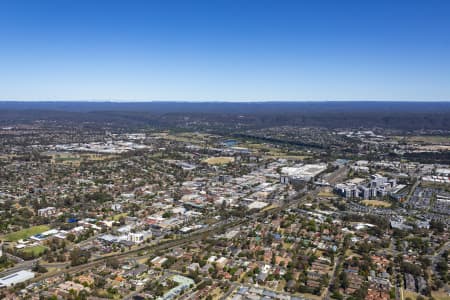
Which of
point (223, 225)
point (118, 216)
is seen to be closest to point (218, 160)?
point (118, 216)

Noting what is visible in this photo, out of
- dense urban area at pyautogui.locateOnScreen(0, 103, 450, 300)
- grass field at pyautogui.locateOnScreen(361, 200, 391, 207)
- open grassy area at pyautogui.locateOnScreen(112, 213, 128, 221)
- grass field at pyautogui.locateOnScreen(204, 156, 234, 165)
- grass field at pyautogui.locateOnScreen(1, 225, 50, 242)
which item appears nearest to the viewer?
dense urban area at pyautogui.locateOnScreen(0, 103, 450, 300)

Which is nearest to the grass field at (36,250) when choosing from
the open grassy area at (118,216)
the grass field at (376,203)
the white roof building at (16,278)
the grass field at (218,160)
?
the white roof building at (16,278)

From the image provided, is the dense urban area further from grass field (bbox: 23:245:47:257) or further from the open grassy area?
the open grassy area

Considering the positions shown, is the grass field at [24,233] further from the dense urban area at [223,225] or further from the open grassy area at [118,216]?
the open grassy area at [118,216]

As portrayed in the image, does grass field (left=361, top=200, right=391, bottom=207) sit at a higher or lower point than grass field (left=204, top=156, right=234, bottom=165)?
lower

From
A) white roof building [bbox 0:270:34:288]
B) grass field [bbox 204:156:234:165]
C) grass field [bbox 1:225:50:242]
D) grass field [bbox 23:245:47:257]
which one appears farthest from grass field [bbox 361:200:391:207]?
white roof building [bbox 0:270:34:288]

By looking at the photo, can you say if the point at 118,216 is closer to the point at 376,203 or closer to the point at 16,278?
the point at 16,278
